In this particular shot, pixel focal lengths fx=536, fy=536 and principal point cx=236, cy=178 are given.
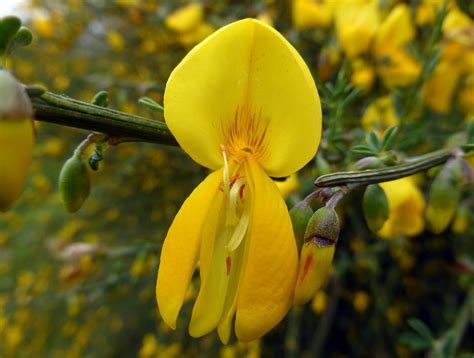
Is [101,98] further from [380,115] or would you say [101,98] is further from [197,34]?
[197,34]

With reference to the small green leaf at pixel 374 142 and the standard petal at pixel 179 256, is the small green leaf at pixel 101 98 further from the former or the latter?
the small green leaf at pixel 374 142

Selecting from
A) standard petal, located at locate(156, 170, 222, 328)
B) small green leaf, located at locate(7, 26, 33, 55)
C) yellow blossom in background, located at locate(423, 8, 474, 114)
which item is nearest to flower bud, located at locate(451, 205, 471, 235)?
yellow blossom in background, located at locate(423, 8, 474, 114)

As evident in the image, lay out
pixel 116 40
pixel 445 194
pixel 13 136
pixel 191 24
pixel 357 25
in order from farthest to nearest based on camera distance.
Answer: pixel 116 40 → pixel 191 24 → pixel 357 25 → pixel 445 194 → pixel 13 136

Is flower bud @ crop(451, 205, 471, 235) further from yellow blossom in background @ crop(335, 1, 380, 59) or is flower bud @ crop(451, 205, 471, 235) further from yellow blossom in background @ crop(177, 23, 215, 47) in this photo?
yellow blossom in background @ crop(177, 23, 215, 47)

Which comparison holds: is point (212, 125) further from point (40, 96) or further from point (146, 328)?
point (146, 328)

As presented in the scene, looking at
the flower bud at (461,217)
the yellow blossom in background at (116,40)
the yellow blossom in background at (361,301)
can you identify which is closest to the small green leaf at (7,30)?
the flower bud at (461,217)

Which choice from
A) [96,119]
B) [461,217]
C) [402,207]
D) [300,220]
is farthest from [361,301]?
[96,119]
